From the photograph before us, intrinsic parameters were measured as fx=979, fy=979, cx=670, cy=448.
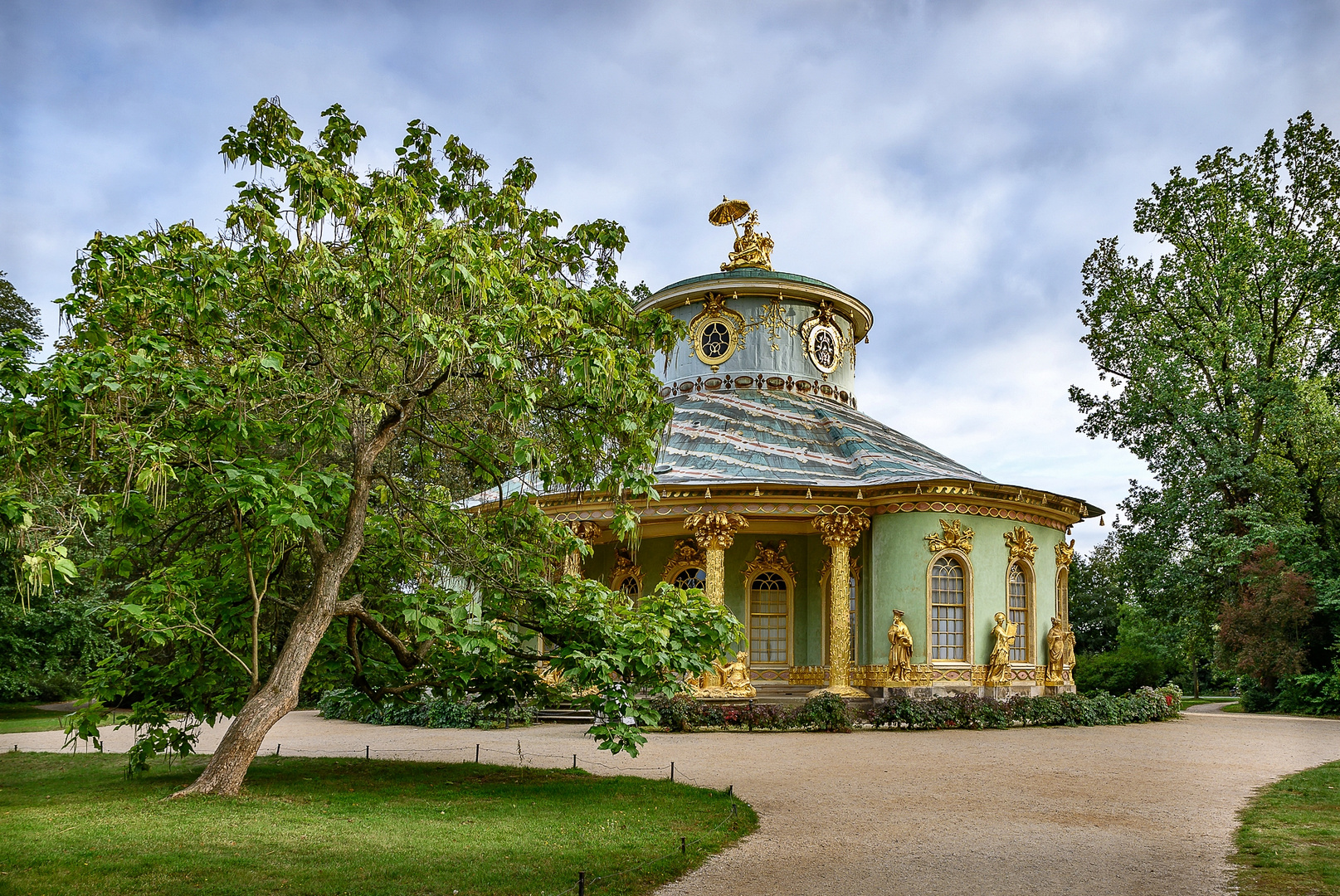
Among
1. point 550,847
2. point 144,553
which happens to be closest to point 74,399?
point 144,553

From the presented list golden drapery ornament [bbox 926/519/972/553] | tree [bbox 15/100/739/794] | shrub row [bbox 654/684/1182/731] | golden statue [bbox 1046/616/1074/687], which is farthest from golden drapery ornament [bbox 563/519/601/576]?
golden statue [bbox 1046/616/1074/687]

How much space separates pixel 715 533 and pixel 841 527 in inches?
99.6

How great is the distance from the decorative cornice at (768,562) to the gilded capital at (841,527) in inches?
80.1

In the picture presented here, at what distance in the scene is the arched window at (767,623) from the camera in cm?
2150

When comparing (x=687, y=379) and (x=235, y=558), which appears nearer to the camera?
(x=235, y=558)

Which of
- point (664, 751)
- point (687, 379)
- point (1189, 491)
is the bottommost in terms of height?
point (664, 751)

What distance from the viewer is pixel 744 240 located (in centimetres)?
2712

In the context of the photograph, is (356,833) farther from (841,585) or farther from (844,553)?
(844,553)

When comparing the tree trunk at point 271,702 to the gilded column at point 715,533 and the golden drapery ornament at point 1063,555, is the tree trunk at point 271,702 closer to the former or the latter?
the gilded column at point 715,533

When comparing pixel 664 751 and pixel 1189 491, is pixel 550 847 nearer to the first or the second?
pixel 664 751

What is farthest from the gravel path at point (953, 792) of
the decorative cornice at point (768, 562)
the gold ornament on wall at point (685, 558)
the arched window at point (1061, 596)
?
the decorative cornice at point (768, 562)

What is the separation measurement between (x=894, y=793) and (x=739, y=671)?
8.81m

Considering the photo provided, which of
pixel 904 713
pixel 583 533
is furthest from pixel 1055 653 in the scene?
pixel 583 533

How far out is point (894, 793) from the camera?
10484 millimetres
